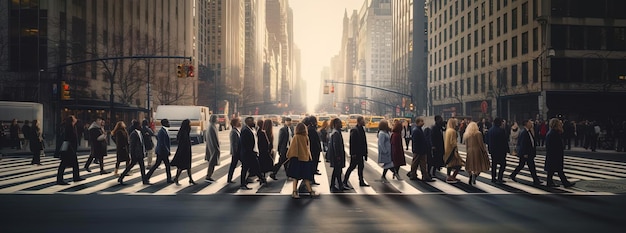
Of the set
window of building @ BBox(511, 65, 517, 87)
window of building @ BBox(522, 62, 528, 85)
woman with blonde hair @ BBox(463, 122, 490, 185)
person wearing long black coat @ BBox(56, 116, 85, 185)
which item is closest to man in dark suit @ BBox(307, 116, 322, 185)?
woman with blonde hair @ BBox(463, 122, 490, 185)

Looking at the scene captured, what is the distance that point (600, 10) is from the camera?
40.7m

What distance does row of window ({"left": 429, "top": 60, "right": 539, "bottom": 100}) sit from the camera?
43844 millimetres

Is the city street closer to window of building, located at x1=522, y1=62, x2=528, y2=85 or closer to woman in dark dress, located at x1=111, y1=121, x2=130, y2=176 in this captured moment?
woman in dark dress, located at x1=111, y1=121, x2=130, y2=176

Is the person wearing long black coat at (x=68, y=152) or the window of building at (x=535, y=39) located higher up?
the window of building at (x=535, y=39)

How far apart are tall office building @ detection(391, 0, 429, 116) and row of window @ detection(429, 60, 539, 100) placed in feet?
63.4

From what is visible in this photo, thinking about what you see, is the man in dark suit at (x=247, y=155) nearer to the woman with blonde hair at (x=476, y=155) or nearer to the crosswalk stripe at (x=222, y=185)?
the crosswalk stripe at (x=222, y=185)

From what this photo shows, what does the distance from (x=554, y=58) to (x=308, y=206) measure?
37136 millimetres

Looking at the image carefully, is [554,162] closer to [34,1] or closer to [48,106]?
[48,106]

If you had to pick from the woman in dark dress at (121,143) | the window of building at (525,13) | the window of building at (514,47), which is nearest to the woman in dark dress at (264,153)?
the woman in dark dress at (121,143)

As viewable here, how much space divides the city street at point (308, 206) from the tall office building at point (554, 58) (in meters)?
24.8

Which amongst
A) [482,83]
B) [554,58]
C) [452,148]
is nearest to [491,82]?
[482,83]

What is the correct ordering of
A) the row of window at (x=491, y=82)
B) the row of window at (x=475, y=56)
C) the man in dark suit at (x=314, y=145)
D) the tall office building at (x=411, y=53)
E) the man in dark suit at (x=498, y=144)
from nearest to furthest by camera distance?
the man in dark suit at (x=314, y=145) < the man in dark suit at (x=498, y=144) < the row of window at (x=491, y=82) < the row of window at (x=475, y=56) < the tall office building at (x=411, y=53)

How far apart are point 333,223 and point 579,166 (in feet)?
42.1

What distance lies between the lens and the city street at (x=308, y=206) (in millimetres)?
7461
